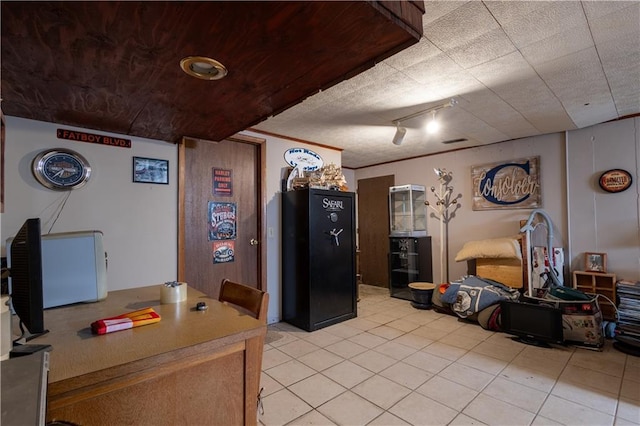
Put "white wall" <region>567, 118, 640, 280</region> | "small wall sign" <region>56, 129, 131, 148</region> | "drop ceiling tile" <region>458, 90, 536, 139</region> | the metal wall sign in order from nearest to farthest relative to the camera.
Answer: "small wall sign" <region>56, 129, 131, 148</region> → "drop ceiling tile" <region>458, 90, 536, 139</region> → "white wall" <region>567, 118, 640, 280</region> → the metal wall sign

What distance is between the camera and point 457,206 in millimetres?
4715

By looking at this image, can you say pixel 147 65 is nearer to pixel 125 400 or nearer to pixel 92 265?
pixel 92 265

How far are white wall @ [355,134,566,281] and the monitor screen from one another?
147cm

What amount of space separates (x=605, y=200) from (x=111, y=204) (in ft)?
17.0

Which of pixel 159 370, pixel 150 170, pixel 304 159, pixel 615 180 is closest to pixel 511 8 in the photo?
pixel 159 370

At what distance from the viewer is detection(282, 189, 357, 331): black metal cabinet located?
3.29m

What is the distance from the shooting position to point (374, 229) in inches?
225

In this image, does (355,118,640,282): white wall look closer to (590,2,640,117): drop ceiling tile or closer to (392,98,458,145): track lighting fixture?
(590,2,640,117): drop ceiling tile

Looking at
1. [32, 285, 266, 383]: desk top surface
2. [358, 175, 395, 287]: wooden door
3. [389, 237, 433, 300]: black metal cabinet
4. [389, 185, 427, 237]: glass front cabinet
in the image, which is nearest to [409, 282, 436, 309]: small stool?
[389, 237, 433, 300]: black metal cabinet

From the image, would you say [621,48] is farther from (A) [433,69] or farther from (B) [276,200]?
(B) [276,200]

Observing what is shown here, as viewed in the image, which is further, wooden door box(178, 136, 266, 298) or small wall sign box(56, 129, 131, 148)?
wooden door box(178, 136, 266, 298)

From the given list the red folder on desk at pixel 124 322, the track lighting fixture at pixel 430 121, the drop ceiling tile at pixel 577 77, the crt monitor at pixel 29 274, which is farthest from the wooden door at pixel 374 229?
the crt monitor at pixel 29 274

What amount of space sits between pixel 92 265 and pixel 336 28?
5.30 feet

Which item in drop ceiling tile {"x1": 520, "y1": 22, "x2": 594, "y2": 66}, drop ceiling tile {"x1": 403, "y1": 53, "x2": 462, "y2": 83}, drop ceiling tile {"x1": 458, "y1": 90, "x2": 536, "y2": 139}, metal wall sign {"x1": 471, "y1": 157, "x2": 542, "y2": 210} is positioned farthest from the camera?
metal wall sign {"x1": 471, "y1": 157, "x2": 542, "y2": 210}
